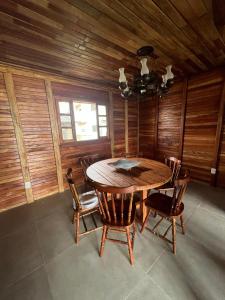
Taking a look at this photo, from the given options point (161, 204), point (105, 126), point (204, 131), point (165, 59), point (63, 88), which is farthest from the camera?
point (105, 126)

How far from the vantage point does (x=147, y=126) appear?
4.23m

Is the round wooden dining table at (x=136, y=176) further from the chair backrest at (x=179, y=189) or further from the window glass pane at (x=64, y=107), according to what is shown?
the window glass pane at (x=64, y=107)

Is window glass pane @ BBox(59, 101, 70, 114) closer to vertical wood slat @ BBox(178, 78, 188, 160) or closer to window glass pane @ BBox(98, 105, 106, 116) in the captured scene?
window glass pane @ BBox(98, 105, 106, 116)

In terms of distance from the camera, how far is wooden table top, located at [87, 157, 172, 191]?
1472 mm

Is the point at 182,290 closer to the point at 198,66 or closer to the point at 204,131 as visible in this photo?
the point at 204,131

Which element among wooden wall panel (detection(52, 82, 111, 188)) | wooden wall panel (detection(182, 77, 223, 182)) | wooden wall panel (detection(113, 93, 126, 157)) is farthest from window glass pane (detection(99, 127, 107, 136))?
wooden wall panel (detection(182, 77, 223, 182))

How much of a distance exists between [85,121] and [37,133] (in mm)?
1149

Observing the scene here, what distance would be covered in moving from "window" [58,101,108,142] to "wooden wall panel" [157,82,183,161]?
5.30 feet

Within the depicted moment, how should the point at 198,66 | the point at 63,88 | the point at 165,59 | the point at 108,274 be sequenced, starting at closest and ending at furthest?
the point at 108,274 → the point at 165,59 → the point at 198,66 → the point at 63,88

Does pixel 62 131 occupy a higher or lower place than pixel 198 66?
lower

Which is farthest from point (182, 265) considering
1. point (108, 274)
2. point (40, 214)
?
point (40, 214)

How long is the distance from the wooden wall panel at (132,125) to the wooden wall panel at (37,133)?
2434 mm

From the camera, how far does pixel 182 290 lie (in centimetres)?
115

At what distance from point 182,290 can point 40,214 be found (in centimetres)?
216
